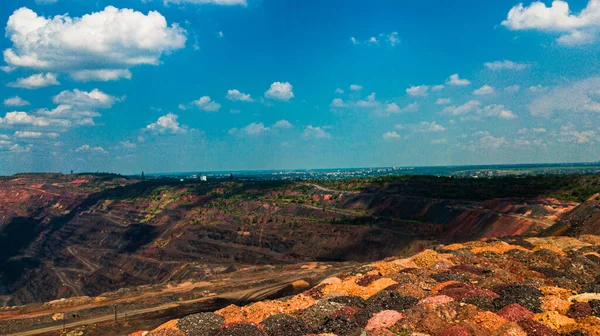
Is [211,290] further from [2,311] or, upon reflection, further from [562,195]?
[562,195]

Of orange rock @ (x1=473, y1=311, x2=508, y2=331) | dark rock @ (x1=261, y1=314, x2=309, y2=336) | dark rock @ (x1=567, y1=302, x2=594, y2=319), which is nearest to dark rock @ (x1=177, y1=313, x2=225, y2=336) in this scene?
dark rock @ (x1=261, y1=314, x2=309, y2=336)

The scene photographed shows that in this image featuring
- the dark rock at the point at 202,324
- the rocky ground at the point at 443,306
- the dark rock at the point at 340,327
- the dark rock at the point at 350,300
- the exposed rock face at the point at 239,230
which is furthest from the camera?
the exposed rock face at the point at 239,230

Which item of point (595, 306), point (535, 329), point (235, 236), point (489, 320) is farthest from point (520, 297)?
point (235, 236)

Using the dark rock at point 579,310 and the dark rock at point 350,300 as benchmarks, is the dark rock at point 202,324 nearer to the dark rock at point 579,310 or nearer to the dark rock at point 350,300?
the dark rock at point 350,300

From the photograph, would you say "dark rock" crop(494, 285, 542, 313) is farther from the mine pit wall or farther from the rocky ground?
the mine pit wall

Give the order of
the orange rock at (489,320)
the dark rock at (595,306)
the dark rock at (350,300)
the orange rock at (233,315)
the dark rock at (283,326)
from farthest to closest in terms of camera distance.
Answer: the orange rock at (233,315) → the dark rock at (350,300) → the dark rock at (283,326) → the dark rock at (595,306) → the orange rock at (489,320)

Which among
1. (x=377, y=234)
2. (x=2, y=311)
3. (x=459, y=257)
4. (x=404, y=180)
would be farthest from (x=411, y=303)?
(x=404, y=180)

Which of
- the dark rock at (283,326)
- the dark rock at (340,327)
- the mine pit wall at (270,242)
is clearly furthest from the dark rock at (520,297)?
the mine pit wall at (270,242)
